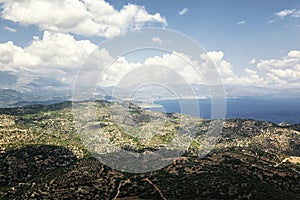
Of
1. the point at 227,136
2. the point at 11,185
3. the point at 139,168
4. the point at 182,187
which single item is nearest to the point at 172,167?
the point at 139,168

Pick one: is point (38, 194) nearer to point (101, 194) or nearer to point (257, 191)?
point (101, 194)

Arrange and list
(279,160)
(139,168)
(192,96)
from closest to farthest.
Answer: (192,96) < (139,168) < (279,160)

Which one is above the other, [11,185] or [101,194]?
[101,194]

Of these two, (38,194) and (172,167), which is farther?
(172,167)

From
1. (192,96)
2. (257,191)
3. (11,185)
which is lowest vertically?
(11,185)

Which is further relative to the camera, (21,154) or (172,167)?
(21,154)

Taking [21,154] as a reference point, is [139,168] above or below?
above

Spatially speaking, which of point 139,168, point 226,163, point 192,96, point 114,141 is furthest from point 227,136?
point 192,96

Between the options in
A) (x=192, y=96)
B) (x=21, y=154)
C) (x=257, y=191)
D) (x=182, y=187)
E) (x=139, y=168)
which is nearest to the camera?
(x=192, y=96)

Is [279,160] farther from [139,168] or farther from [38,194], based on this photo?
[38,194]
